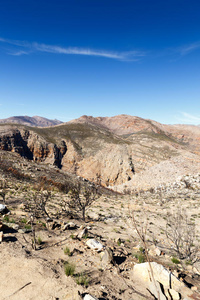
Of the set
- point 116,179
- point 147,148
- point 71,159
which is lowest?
point 116,179

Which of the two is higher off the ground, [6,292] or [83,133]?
[83,133]

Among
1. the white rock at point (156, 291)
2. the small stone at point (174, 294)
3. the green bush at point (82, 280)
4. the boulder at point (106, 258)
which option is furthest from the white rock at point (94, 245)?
the small stone at point (174, 294)

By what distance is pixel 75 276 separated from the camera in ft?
14.2

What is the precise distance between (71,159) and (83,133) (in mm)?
17090

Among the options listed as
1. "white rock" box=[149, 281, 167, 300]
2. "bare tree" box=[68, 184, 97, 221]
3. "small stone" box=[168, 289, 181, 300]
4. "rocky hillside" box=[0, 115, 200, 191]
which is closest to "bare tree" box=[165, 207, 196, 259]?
"small stone" box=[168, 289, 181, 300]

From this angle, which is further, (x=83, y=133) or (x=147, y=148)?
(x=83, y=133)

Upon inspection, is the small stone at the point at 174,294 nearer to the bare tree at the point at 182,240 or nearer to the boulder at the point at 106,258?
the boulder at the point at 106,258

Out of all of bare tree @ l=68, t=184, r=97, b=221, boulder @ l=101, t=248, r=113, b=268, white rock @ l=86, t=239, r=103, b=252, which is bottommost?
bare tree @ l=68, t=184, r=97, b=221

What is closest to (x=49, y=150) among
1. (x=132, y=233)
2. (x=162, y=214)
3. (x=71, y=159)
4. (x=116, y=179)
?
(x=71, y=159)

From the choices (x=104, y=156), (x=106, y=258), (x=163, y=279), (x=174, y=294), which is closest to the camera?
(x=174, y=294)

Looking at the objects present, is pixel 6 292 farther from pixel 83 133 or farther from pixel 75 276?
pixel 83 133

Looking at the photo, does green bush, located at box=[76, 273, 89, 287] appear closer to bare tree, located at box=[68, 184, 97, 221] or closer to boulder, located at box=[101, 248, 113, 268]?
boulder, located at box=[101, 248, 113, 268]

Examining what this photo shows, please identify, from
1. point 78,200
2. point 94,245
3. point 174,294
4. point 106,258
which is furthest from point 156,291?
point 78,200

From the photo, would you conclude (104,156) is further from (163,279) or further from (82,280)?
(82,280)
